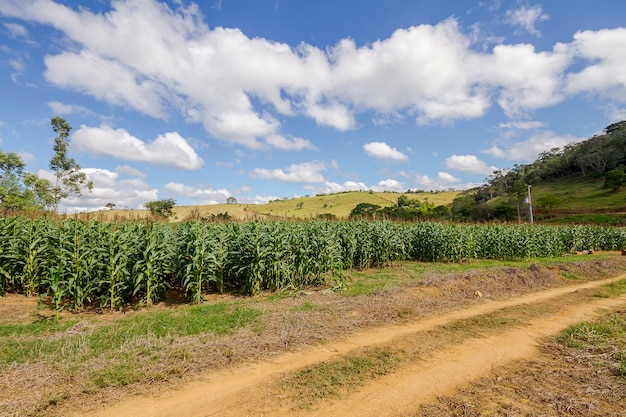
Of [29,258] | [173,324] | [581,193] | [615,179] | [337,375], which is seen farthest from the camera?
[581,193]

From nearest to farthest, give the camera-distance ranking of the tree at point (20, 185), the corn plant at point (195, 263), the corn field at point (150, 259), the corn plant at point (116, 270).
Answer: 1. the corn plant at point (116, 270)
2. the corn field at point (150, 259)
3. the corn plant at point (195, 263)
4. the tree at point (20, 185)

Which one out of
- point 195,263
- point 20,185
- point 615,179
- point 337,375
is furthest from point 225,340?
point 615,179

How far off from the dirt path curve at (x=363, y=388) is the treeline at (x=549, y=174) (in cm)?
5293

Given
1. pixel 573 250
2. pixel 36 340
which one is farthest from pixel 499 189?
pixel 36 340

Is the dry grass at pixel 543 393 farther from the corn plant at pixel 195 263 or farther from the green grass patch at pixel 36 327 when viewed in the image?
the green grass patch at pixel 36 327

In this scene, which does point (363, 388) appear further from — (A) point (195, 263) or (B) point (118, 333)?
(A) point (195, 263)

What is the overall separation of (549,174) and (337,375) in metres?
117

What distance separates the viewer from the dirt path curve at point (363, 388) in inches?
152

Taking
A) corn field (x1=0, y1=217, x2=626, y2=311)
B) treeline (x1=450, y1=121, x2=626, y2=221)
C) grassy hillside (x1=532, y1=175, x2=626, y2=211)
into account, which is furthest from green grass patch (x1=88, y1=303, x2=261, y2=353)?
grassy hillside (x1=532, y1=175, x2=626, y2=211)

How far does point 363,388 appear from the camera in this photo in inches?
171

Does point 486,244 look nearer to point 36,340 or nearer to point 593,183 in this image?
point 36,340

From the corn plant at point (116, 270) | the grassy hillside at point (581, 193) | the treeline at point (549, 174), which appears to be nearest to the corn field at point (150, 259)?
the corn plant at point (116, 270)

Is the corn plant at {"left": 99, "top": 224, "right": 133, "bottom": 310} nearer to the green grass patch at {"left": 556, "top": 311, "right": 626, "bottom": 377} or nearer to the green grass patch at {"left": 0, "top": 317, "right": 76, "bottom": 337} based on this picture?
the green grass patch at {"left": 0, "top": 317, "right": 76, "bottom": 337}

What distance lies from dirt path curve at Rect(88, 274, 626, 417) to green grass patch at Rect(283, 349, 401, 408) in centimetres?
17
